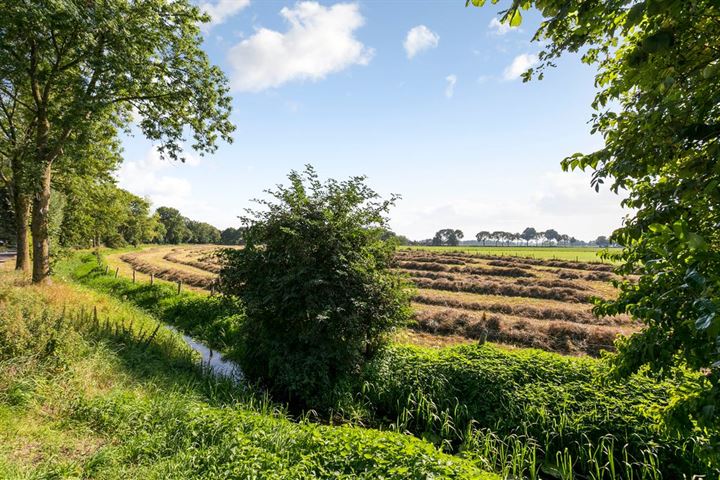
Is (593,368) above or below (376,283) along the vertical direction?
below

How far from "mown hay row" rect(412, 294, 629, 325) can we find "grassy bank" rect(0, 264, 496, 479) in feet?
34.7

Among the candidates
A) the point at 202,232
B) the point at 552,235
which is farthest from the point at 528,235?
the point at 202,232

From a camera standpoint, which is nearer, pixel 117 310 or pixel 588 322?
pixel 117 310

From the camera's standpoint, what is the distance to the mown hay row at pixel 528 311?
56.7 feet

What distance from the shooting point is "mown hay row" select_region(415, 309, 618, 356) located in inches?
546

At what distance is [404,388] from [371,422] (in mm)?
1153

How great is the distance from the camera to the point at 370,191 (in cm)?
1088

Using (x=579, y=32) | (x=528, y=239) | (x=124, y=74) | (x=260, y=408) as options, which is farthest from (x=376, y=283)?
(x=528, y=239)

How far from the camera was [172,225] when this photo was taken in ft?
357

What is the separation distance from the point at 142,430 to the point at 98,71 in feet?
39.3

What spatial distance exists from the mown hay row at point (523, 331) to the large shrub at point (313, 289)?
3.60m

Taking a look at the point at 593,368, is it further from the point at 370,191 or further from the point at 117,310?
the point at 117,310

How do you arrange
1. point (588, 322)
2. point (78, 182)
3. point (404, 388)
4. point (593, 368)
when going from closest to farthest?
point (593, 368) → point (404, 388) → point (588, 322) → point (78, 182)

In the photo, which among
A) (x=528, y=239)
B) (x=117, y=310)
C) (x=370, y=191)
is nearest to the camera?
(x=370, y=191)
